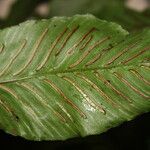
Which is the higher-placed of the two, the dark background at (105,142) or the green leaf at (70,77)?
the green leaf at (70,77)

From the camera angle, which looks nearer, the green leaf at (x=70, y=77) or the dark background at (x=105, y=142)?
the green leaf at (x=70, y=77)

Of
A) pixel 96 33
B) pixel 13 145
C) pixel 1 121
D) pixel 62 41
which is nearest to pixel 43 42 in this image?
pixel 62 41

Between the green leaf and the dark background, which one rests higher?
the green leaf

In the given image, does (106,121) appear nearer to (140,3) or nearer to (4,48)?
(4,48)

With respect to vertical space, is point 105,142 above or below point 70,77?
below

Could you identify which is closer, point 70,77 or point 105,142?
point 70,77
